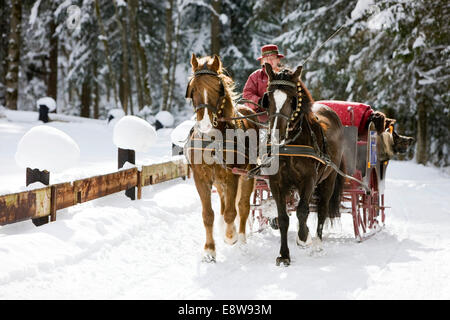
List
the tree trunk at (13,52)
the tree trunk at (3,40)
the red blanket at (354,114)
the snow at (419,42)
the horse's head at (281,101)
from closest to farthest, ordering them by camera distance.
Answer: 1. the horse's head at (281,101)
2. the red blanket at (354,114)
3. the snow at (419,42)
4. the tree trunk at (13,52)
5. the tree trunk at (3,40)

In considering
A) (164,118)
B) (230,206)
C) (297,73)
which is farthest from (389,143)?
(164,118)

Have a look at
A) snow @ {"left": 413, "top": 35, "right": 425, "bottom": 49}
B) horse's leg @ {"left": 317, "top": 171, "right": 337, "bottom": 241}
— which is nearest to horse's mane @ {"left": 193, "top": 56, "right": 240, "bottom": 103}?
horse's leg @ {"left": 317, "top": 171, "right": 337, "bottom": 241}

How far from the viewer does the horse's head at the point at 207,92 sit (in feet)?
19.7

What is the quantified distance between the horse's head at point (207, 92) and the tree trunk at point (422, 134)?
1376cm

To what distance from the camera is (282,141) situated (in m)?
6.05

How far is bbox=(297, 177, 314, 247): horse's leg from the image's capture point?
20.5ft

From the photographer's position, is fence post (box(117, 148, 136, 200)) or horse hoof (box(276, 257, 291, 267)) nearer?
horse hoof (box(276, 257, 291, 267))

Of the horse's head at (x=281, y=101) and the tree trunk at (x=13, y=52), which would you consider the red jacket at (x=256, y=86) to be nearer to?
the horse's head at (x=281, y=101)

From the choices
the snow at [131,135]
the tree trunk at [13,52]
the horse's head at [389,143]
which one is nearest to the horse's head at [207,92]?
the horse's head at [389,143]

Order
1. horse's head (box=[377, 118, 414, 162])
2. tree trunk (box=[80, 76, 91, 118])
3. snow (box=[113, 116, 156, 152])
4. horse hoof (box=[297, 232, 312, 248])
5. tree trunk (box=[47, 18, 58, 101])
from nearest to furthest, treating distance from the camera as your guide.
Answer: horse hoof (box=[297, 232, 312, 248]) → horse's head (box=[377, 118, 414, 162]) → snow (box=[113, 116, 156, 152]) → tree trunk (box=[47, 18, 58, 101]) → tree trunk (box=[80, 76, 91, 118])

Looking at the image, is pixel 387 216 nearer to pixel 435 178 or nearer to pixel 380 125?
pixel 380 125

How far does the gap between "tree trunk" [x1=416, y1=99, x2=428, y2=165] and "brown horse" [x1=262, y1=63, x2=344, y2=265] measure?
41.6ft

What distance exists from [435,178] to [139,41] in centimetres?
1741

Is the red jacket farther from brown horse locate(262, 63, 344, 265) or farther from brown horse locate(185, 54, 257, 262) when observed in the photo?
brown horse locate(262, 63, 344, 265)
